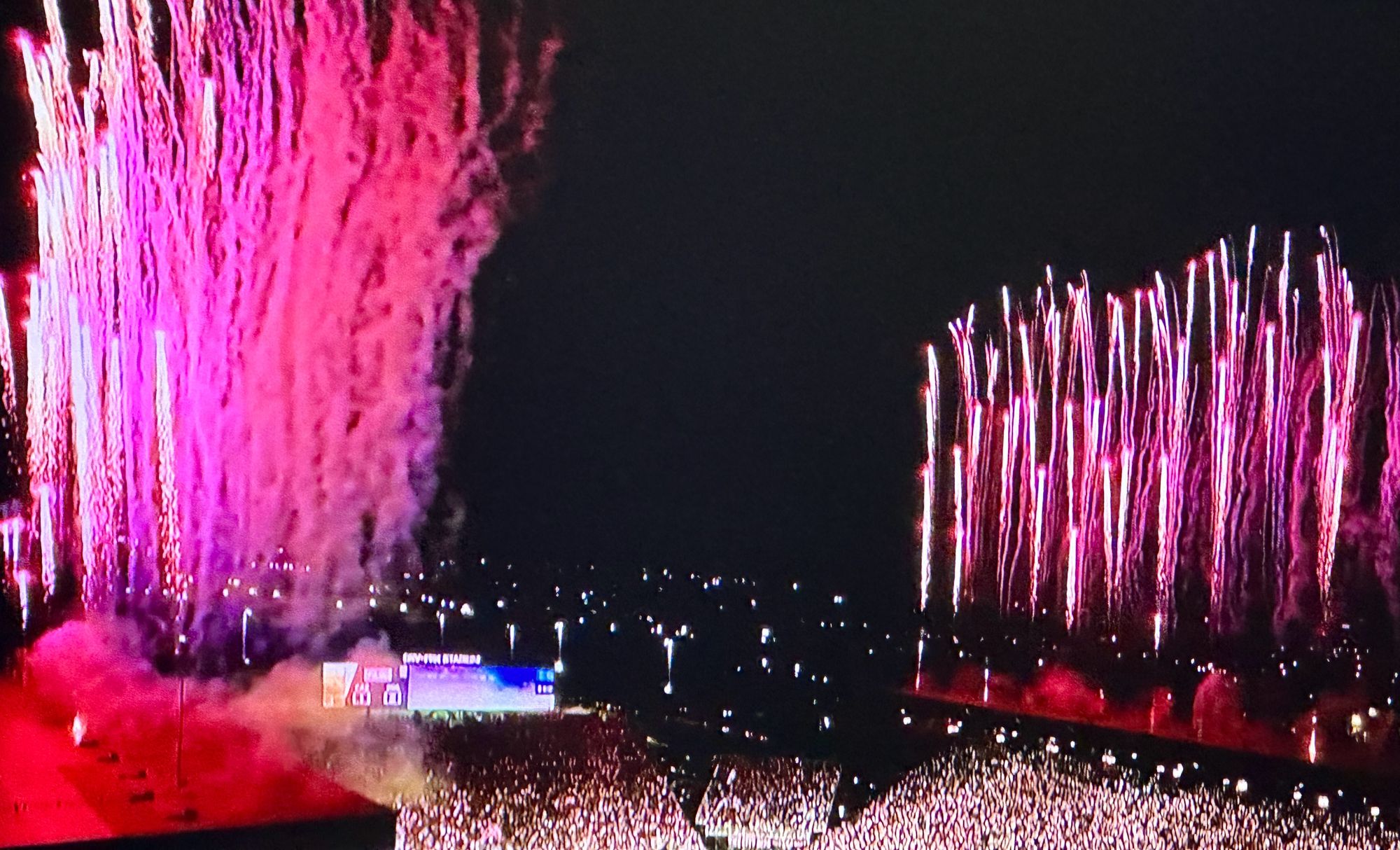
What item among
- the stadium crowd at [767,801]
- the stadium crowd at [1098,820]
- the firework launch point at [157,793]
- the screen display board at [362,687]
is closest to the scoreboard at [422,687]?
the screen display board at [362,687]

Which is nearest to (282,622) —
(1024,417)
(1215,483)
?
(1024,417)

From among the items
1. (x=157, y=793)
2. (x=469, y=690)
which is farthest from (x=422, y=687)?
(x=157, y=793)

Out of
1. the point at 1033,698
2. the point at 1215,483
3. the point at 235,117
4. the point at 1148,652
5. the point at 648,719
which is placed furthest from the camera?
the point at 1033,698

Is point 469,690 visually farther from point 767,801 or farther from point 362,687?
point 767,801

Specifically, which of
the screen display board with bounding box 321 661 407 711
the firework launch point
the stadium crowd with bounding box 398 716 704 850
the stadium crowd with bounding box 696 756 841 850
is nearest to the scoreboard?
the screen display board with bounding box 321 661 407 711

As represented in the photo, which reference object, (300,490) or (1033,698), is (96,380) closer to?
(300,490)

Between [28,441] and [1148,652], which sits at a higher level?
[28,441]

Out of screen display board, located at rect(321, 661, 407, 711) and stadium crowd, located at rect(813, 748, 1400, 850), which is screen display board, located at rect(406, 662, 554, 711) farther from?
stadium crowd, located at rect(813, 748, 1400, 850)

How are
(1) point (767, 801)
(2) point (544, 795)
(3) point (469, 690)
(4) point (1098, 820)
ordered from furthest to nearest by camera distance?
1. (3) point (469, 690)
2. (1) point (767, 801)
3. (2) point (544, 795)
4. (4) point (1098, 820)
